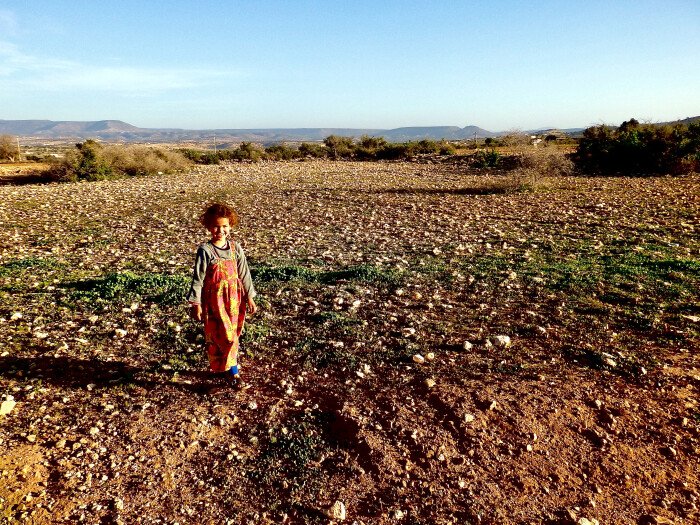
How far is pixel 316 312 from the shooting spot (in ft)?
20.6

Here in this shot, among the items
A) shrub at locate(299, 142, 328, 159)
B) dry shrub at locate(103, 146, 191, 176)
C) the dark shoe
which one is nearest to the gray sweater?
the dark shoe

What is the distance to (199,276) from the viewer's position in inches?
168

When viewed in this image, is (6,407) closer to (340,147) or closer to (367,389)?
(367,389)

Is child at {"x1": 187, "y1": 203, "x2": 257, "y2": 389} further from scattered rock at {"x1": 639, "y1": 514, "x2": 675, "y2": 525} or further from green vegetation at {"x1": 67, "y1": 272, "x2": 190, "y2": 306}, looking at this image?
scattered rock at {"x1": 639, "y1": 514, "x2": 675, "y2": 525}

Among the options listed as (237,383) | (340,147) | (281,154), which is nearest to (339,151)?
(340,147)

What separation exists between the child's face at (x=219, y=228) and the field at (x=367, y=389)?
57.5 inches

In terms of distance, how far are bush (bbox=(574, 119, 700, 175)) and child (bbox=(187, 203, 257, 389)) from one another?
2612cm

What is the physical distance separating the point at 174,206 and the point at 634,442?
14.5 metres

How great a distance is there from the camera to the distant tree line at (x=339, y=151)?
41250 mm

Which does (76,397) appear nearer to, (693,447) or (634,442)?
(634,442)

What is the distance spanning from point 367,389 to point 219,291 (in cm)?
170

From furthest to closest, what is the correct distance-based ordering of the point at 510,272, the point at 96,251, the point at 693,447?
the point at 96,251, the point at 510,272, the point at 693,447

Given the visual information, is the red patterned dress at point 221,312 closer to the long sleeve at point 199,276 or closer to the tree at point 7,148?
the long sleeve at point 199,276

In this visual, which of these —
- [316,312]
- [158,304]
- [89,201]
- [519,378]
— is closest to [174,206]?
[89,201]
